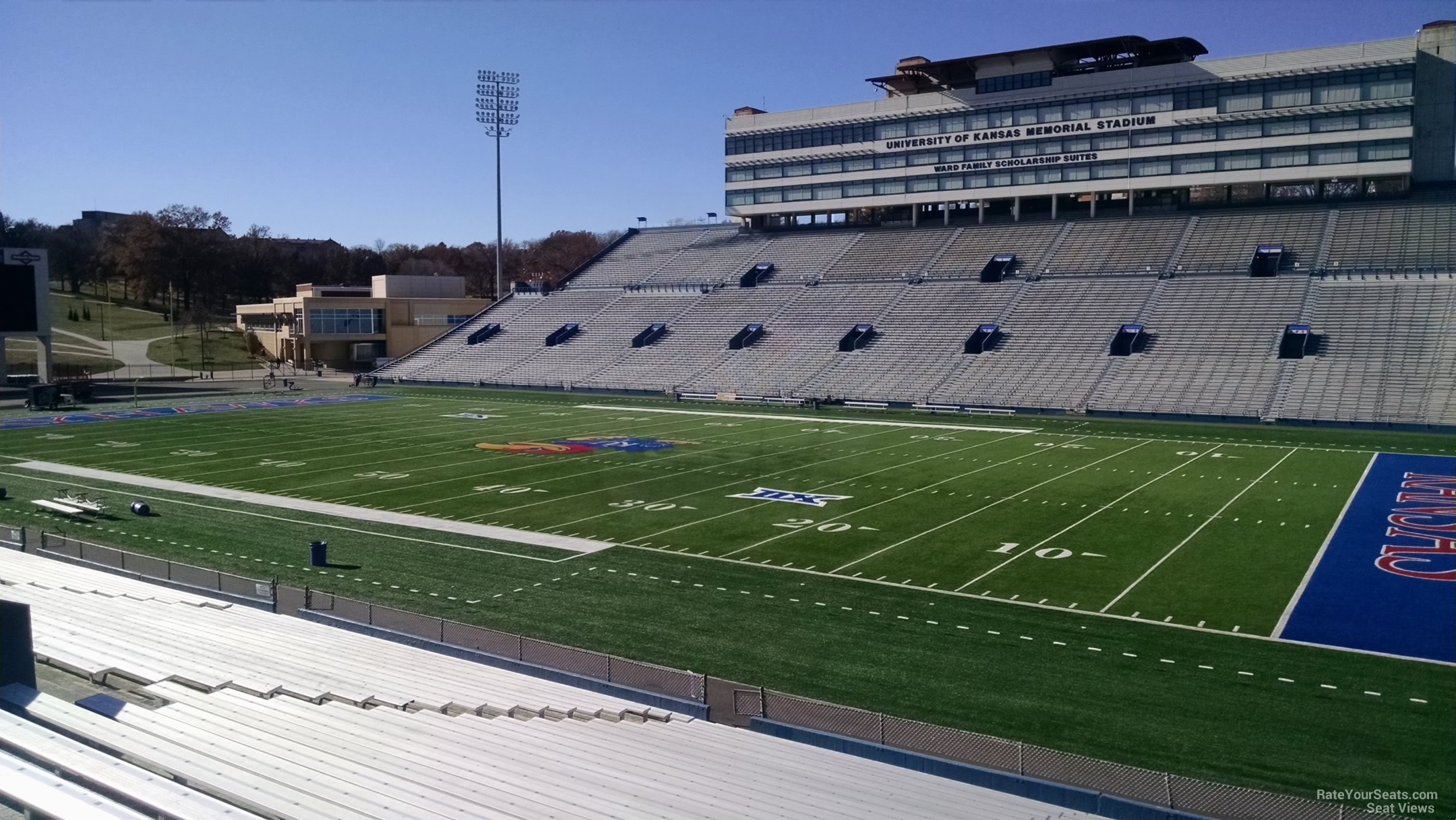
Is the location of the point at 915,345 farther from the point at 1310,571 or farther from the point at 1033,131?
the point at 1310,571

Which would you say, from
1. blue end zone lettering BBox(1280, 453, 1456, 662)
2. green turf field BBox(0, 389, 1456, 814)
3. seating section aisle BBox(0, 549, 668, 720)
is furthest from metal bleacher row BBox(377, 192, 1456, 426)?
seating section aisle BBox(0, 549, 668, 720)

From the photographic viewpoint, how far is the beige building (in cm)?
7112

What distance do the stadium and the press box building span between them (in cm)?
22

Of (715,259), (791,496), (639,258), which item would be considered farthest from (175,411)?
(791,496)

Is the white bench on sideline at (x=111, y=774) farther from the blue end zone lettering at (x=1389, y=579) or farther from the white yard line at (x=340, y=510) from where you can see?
the blue end zone lettering at (x=1389, y=579)

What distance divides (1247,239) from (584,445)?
114ft

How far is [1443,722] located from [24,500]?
2806cm

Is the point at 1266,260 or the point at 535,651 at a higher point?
the point at 1266,260

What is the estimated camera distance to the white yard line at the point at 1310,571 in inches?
Result: 601

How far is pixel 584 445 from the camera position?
34594mm

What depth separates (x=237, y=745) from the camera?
28.2 ft

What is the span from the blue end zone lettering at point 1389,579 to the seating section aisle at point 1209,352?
47.9 feet

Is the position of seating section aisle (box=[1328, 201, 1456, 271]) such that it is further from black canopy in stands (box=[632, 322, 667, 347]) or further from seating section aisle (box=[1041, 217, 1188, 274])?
black canopy in stands (box=[632, 322, 667, 347])

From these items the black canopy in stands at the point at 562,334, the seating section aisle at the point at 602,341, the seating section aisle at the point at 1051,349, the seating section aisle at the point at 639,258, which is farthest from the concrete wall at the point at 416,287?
the seating section aisle at the point at 1051,349
